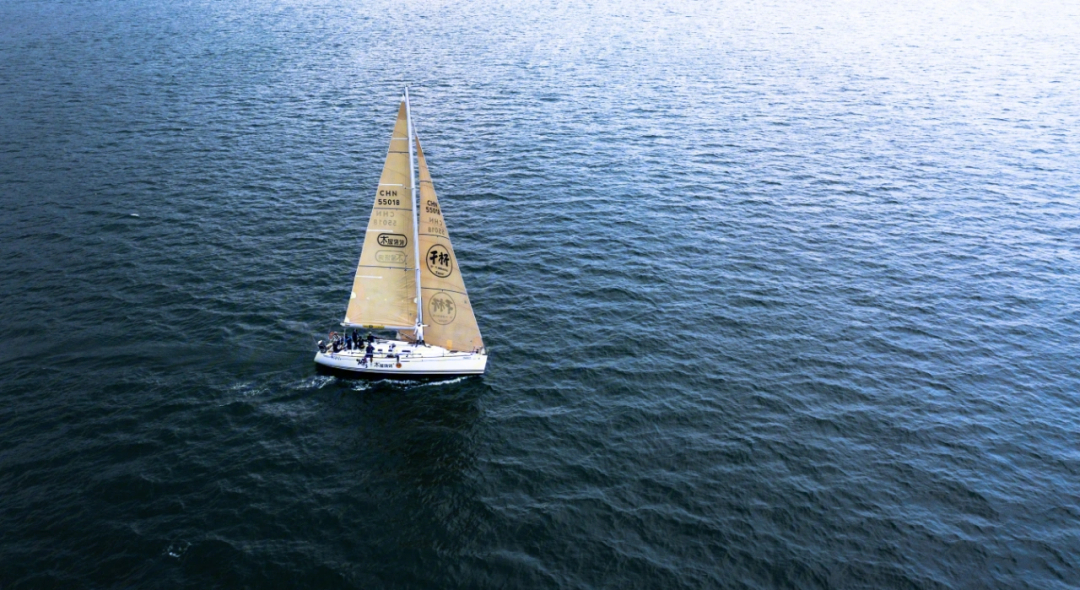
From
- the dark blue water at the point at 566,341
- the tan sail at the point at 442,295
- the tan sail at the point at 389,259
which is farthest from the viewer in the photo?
the tan sail at the point at 442,295

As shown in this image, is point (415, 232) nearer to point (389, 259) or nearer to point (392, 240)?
point (392, 240)

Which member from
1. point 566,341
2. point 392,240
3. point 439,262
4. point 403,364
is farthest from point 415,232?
point 566,341

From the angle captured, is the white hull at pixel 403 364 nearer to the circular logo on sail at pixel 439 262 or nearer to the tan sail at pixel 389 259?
the tan sail at pixel 389 259

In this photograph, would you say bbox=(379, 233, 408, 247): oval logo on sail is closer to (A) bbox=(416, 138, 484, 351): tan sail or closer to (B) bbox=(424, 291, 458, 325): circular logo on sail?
(A) bbox=(416, 138, 484, 351): tan sail

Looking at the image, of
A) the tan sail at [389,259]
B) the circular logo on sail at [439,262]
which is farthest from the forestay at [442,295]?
the tan sail at [389,259]

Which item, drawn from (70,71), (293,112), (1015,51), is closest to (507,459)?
(293,112)

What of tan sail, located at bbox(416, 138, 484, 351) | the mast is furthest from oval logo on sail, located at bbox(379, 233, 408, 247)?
tan sail, located at bbox(416, 138, 484, 351)
